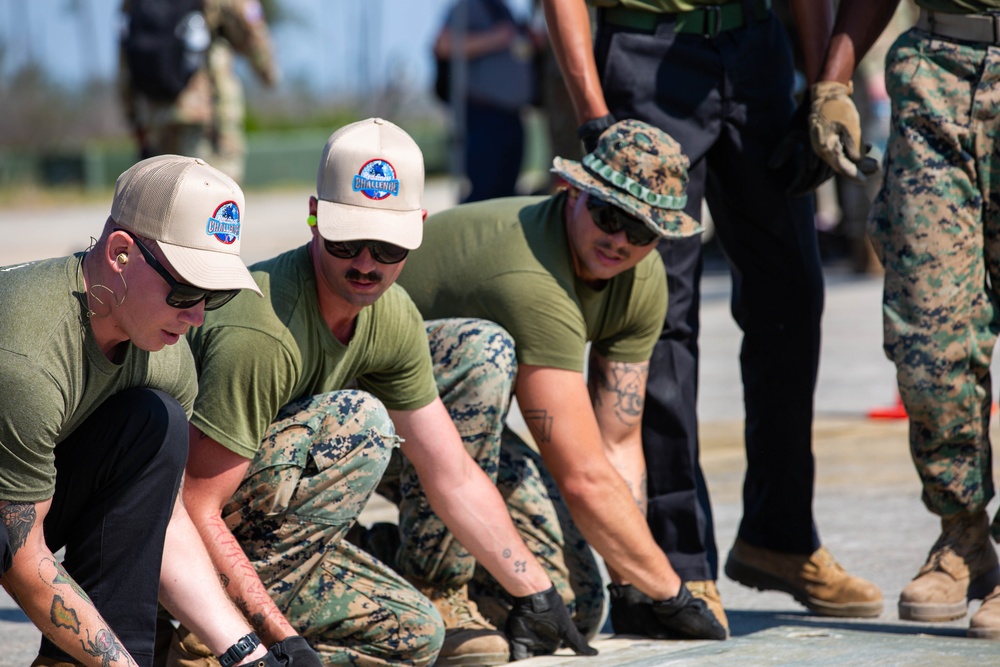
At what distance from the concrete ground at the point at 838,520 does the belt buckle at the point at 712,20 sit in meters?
1.49

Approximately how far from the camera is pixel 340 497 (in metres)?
3.09

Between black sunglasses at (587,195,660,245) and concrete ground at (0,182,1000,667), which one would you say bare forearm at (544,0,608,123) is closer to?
black sunglasses at (587,195,660,245)

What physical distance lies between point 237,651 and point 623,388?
1.28 metres

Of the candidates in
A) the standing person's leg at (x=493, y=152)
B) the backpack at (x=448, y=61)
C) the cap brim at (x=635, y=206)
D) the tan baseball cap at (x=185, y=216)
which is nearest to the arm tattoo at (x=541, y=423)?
the cap brim at (x=635, y=206)

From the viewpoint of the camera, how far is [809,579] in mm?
3791

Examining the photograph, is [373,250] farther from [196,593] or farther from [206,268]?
[196,593]

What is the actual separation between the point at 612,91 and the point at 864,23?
0.67 meters

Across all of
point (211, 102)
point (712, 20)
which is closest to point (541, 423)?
point (712, 20)

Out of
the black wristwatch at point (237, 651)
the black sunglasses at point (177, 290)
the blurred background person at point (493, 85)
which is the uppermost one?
the black sunglasses at point (177, 290)

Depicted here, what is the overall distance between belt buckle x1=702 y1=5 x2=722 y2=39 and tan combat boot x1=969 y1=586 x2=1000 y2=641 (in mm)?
1541

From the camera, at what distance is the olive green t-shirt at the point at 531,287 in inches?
133

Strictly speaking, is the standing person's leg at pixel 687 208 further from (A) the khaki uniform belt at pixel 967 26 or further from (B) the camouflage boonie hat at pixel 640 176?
(A) the khaki uniform belt at pixel 967 26

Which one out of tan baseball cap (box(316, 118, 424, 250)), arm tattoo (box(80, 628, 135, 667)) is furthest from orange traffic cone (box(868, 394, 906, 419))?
arm tattoo (box(80, 628, 135, 667))

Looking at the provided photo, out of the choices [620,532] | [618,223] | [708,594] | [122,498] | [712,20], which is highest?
[712,20]
